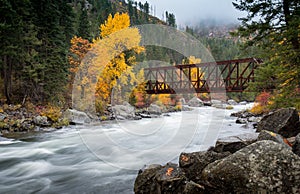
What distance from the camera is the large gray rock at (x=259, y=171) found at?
297cm

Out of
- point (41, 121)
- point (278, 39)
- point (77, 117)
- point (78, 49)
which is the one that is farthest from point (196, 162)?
point (78, 49)

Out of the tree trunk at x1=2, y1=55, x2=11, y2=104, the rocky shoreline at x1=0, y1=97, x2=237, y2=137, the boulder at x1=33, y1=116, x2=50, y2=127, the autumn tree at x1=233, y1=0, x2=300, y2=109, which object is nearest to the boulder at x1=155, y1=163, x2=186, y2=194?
the autumn tree at x1=233, y1=0, x2=300, y2=109

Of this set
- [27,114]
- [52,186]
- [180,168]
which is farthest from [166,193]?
[27,114]

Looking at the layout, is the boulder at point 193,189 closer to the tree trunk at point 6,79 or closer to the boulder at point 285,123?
the boulder at point 285,123

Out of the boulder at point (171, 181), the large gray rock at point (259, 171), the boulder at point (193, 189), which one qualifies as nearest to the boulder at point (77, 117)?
the boulder at point (171, 181)

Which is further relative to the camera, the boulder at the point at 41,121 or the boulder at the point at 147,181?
the boulder at the point at 41,121

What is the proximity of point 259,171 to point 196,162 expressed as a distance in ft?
4.89

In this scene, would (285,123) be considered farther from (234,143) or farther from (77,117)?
(77,117)

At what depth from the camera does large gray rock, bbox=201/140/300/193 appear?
2.97 meters

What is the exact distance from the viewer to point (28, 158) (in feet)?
27.5

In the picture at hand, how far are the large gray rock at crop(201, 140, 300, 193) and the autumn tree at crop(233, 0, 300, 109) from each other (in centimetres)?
572

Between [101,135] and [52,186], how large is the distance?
270 inches

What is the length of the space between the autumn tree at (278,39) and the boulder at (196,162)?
522cm

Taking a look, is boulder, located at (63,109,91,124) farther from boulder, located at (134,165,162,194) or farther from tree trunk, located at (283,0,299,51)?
tree trunk, located at (283,0,299,51)
